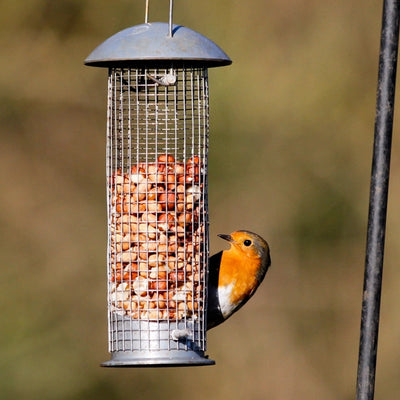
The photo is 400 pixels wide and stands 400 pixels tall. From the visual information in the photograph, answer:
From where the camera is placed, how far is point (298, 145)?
13.8 metres

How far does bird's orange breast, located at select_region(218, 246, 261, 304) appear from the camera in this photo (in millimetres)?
7625

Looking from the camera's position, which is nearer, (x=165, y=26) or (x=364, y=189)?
(x=165, y=26)

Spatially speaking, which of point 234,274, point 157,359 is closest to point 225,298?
point 234,274

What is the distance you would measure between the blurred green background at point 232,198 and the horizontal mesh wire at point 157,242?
547 centimetres

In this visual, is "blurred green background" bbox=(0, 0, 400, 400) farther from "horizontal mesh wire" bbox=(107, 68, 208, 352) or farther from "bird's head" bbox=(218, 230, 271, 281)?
"horizontal mesh wire" bbox=(107, 68, 208, 352)

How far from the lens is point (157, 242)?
6930 mm

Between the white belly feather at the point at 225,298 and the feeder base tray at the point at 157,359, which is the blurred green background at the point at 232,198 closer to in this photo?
the white belly feather at the point at 225,298

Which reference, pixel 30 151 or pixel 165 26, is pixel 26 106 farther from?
pixel 165 26

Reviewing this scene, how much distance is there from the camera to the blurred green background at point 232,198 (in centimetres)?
1311

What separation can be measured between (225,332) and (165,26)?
6.92m

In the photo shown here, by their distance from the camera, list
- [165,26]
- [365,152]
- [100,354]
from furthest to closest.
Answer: [365,152] → [100,354] → [165,26]

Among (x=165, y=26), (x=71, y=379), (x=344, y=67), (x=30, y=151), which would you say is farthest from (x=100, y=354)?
(x=165, y=26)

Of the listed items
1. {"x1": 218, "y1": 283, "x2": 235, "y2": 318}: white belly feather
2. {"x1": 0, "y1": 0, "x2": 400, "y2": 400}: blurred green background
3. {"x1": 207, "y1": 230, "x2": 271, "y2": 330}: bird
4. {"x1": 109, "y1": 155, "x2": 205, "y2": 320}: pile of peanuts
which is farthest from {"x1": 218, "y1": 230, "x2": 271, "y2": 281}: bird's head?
{"x1": 0, "y1": 0, "x2": 400, "y2": 400}: blurred green background

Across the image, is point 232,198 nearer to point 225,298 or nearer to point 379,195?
point 225,298
